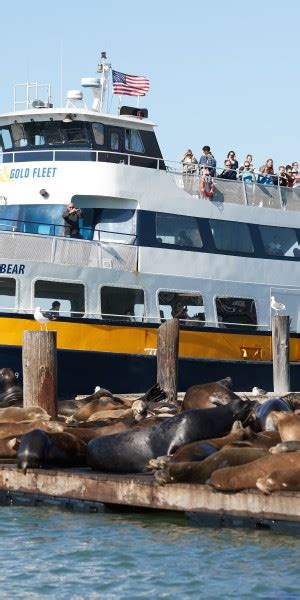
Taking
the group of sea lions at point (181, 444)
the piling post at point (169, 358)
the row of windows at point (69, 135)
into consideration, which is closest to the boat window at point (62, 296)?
the piling post at point (169, 358)

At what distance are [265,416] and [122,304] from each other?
9317mm

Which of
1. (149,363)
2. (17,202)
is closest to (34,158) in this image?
(17,202)

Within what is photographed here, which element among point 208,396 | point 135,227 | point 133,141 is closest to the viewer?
point 208,396

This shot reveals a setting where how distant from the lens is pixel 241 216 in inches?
998

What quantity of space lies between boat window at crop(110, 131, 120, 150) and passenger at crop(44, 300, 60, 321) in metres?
3.64

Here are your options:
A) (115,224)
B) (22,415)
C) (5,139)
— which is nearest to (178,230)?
(115,224)

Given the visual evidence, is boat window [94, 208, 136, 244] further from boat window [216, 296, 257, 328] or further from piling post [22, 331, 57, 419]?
piling post [22, 331, 57, 419]

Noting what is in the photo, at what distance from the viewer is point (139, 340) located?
76.4 ft

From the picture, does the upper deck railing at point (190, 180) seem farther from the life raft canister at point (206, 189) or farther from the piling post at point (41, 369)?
the piling post at point (41, 369)

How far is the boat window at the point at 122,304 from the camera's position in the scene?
76.9ft

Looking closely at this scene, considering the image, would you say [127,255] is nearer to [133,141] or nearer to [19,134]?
[133,141]

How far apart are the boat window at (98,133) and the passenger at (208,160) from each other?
6.83ft

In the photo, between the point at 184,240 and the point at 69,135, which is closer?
the point at 184,240

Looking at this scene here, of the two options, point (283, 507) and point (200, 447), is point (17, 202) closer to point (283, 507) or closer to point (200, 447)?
point (200, 447)
